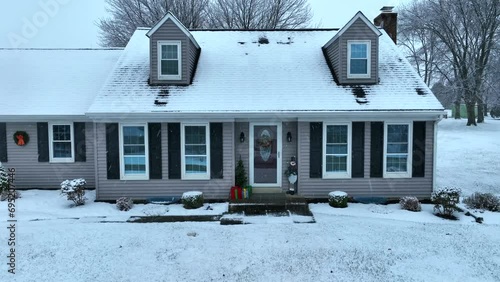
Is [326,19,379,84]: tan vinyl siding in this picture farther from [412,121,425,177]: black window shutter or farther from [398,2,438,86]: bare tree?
[398,2,438,86]: bare tree

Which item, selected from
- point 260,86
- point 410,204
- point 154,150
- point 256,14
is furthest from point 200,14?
point 410,204

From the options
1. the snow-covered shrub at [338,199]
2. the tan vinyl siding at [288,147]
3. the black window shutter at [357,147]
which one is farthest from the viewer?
the tan vinyl siding at [288,147]

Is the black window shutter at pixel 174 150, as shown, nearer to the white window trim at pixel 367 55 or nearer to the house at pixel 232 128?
the house at pixel 232 128

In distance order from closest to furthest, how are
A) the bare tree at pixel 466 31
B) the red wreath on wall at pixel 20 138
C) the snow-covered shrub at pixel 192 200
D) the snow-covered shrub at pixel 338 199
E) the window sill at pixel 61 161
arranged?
the snow-covered shrub at pixel 192 200
the snow-covered shrub at pixel 338 199
the red wreath on wall at pixel 20 138
the window sill at pixel 61 161
the bare tree at pixel 466 31

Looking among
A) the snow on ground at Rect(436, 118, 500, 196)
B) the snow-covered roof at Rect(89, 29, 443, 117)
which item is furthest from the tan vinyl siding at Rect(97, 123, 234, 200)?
the snow on ground at Rect(436, 118, 500, 196)

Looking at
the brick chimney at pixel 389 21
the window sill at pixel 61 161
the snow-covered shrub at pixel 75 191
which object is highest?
the brick chimney at pixel 389 21

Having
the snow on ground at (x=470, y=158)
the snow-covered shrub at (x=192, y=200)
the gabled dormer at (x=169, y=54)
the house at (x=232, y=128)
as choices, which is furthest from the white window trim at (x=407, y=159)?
the gabled dormer at (x=169, y=54)

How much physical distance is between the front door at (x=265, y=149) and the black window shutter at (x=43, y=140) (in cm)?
745

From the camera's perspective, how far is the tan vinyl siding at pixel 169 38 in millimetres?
12102

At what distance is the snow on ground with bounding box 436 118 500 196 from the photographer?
1473 cm

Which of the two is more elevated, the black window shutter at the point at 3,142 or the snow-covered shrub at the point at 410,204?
the black window shutter at the point at 3,142

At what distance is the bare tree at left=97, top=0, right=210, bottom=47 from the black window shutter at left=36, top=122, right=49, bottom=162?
2086 cm

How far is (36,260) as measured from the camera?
7.14 m

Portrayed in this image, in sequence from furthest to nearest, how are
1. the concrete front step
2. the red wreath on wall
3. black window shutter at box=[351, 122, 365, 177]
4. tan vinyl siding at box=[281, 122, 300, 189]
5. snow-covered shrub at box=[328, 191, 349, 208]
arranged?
the red wreath on wall → tan vinyl siding at box=[281, 122, 300, 189] → black window shutter at box=[351, 122, 365, 177] → snow-covered shrub at box=[328, 191, 349, 208] → the concrete front step
